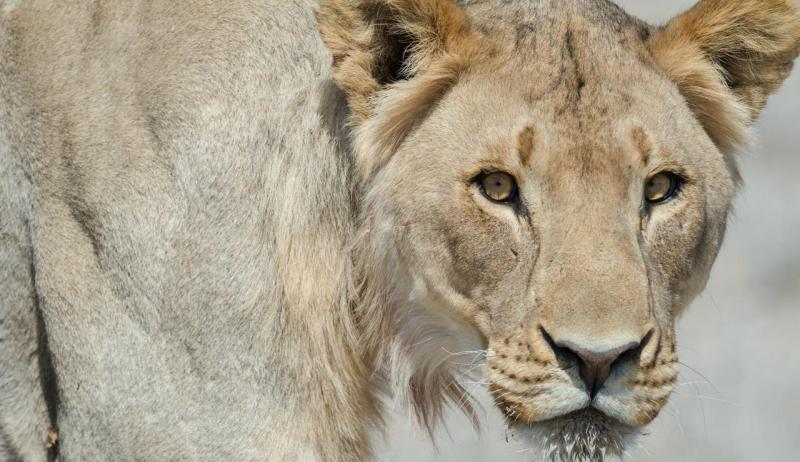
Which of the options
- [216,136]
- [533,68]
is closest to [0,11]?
[216,136]

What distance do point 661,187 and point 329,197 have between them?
88 cm

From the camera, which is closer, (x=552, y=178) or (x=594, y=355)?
(x=594, y=355)

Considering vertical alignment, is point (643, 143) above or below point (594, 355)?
above

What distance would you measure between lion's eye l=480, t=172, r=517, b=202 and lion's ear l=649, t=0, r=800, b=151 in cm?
61

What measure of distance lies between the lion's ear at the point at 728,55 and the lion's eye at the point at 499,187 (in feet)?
1.99

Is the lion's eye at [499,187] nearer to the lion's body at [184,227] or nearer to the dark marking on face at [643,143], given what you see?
the dark marking on face at [643,143]

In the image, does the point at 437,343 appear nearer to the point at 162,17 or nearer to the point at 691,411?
the point at 162,17

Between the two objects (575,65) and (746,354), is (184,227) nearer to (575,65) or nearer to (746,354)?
(575,65)

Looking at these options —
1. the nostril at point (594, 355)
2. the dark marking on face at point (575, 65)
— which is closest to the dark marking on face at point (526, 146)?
the dark marking on face at point (575, 65)

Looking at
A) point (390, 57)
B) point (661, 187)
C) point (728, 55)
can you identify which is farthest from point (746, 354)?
point (390, 57)

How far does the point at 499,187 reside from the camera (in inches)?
127

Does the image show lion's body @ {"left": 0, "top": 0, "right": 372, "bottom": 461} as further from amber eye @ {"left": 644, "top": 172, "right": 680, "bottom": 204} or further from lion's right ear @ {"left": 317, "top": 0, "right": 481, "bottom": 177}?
amber eye @ {"left": 644, "top": 172, "right": 680, "bottom": 204}

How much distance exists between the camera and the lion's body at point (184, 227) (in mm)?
3365

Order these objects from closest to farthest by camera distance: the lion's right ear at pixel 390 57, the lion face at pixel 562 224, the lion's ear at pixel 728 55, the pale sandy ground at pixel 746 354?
the lion face at pixel 562 224, the lion's right ear at pixel 390 57, the lion's ear at pixel 728 55, the pale sandy ground at pixel 746 354
